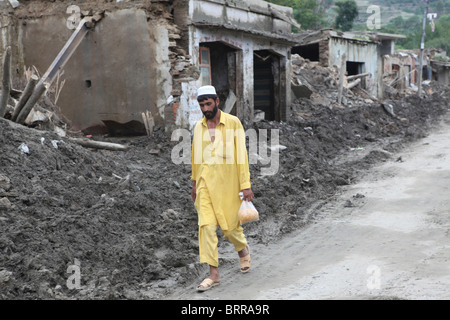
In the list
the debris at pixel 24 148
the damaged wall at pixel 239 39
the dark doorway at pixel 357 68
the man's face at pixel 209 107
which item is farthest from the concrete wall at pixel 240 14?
the dark doorway at pixel 357 68

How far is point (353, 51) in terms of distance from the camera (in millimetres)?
24312

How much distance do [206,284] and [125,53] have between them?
25.4 ft

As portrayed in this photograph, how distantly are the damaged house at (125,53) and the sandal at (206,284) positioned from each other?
21.9 ft

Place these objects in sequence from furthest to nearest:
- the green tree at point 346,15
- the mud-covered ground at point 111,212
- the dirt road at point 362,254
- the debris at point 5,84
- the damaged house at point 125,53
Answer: the green tree at point 346,15, the damaged house at point 125,53, the debris at point 5,84, the mud-covered ground at point 111,212, the dirt road at point 362,254

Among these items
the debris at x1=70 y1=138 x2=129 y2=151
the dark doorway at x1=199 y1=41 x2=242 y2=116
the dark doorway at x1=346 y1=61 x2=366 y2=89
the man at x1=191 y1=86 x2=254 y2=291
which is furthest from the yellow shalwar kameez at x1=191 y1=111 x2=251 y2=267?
the dark doorway at x1=346 y1=61 x2=366 y2=89

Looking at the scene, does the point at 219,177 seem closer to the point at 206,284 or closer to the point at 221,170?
the point at 221,170

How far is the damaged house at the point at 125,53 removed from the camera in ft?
37.4

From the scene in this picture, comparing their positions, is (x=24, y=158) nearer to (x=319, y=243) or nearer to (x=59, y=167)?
(x=59, y=167)

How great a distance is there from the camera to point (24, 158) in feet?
23.5

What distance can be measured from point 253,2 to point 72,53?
214 inches

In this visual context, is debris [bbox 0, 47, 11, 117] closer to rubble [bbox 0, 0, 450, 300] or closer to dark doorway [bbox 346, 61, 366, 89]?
rubble [bbox 0, 0, 450, 300]

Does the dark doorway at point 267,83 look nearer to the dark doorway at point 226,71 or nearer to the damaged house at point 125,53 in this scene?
the dark doorway at point 226,71
